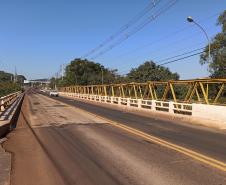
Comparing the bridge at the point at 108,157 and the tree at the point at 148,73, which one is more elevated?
the tree at the point at 148,73

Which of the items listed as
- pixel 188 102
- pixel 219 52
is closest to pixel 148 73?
pixel 219 52

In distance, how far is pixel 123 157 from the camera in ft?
34.8

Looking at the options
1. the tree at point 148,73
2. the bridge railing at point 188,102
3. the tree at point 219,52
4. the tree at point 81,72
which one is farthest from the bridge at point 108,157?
the tree at point 81,72

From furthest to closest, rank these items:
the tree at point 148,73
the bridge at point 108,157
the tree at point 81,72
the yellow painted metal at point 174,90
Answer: the tree at point 81,72
the tree at point 148,73
the yellow painted metal at point 174,90
the bridge at point 108,157

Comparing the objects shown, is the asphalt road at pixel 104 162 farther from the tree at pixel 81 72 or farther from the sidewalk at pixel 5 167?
the tree at pixel 81 72

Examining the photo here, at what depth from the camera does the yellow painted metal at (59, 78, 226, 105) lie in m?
27.3

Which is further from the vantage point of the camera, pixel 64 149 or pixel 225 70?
pixel 225 70

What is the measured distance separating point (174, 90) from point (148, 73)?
45.1 m

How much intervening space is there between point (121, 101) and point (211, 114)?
25.2 m

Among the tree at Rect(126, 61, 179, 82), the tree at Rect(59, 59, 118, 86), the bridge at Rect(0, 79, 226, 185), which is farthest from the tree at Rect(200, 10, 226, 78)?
the tree at Rect(59, 59, 118, 86)

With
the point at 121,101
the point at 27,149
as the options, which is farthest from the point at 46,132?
the point at 121,101

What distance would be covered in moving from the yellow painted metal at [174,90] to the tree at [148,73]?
11.4 meters

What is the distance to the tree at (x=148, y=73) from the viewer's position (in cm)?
8912

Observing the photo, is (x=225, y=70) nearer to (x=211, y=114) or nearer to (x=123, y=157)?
(x=211, y=114)
